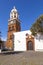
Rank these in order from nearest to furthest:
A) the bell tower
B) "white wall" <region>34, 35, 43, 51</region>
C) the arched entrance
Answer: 1. "white wall" <region>34, 35, 43, 51</region>
2. the arched entrance
3. the bell tower

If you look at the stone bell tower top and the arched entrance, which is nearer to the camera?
the arched entrance

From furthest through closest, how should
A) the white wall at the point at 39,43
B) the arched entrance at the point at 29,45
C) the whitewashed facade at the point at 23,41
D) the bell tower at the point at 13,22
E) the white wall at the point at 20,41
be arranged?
the bell tower at the point at 13,22
the white wall at the point at 20,41
the arched entrance at the point at 29,45
the whitewashed facade at the point at 23,41
the white wall at the point at 39,43

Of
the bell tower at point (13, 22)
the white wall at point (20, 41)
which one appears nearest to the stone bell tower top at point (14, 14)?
the bell tower at point (13, 22)

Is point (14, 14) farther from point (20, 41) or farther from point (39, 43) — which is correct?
point (39, 43)

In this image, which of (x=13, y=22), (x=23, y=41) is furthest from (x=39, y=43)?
(x=13, y=22)

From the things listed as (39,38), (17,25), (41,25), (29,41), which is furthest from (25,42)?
(17,25)

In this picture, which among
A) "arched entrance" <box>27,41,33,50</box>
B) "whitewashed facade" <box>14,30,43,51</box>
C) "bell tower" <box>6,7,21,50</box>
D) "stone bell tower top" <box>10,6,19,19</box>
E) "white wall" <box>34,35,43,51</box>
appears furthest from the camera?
"stone bell tower top" <box>10,6,19,19</box>

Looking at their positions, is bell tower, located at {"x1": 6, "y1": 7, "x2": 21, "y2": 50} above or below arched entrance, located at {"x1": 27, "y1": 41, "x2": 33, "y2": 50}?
above

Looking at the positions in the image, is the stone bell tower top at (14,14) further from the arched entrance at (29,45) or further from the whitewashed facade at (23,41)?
the arched entrance at (29,45)

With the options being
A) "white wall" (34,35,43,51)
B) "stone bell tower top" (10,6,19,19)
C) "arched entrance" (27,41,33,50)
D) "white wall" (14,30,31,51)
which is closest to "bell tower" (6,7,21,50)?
"stone bell tower top" (10,6,19,19)

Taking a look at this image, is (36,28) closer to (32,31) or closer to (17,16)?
(32,31)

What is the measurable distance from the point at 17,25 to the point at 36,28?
Result: 20.6 m

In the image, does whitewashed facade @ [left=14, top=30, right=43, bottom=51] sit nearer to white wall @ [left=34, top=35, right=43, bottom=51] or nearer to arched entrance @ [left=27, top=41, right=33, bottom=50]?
white wall @ [left=34, top=35, right=43, bottom=51]

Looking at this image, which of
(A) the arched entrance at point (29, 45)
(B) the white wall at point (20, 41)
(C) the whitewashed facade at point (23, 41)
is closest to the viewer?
(C) the whitewashed facade at point (23, 41)
